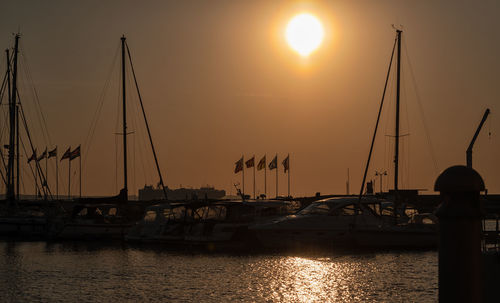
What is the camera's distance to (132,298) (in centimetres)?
2817

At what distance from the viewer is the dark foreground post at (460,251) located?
471 cm

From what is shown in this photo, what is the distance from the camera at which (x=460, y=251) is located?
4723mm

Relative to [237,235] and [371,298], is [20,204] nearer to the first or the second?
[237,235]

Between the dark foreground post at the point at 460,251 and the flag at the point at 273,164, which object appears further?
the flag at the point at 273,164

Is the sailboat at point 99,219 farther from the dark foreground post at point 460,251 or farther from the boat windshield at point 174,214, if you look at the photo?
the dark foreground post at point 460,251

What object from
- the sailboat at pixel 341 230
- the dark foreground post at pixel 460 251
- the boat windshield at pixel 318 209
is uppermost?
the dark foreground post at pixel 460 251

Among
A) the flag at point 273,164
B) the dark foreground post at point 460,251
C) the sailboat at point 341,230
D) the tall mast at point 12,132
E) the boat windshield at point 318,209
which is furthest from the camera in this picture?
the flag at point 273,164

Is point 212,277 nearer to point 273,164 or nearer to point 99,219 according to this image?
point 99,219

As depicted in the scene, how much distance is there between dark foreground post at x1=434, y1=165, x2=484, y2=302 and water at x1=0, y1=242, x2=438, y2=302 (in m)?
23.2

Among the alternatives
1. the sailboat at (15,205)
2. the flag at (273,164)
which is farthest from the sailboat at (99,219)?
the flag at (273,164)

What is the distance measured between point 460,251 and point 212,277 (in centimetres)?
3080

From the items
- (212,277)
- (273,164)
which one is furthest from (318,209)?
(273,164)

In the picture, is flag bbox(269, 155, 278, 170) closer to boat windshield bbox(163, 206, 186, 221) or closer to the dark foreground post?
boat windshield bbox(163, 206, 186, 221)

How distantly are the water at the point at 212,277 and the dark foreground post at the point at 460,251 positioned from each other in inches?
913
